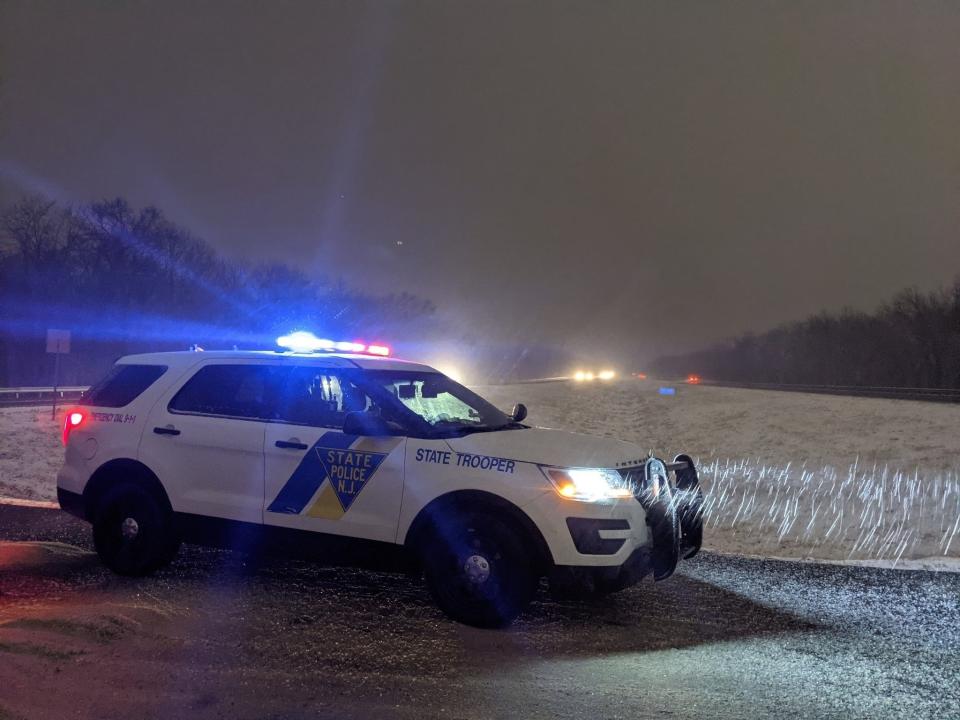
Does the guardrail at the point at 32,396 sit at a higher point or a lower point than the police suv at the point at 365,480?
higher

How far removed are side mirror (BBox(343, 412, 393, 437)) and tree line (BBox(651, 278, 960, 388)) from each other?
44.3m

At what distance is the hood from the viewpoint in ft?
17.6

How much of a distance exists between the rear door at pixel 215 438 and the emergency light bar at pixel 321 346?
65cm

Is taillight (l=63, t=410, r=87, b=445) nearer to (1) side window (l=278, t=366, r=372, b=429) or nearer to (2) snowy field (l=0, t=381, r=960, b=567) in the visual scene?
(1) side window (l=278, t=366, r=372, b=429)

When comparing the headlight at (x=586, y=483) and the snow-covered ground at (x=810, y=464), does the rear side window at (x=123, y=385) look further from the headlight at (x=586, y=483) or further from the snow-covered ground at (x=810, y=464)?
the snow-covered ground at (x=810, y=464)

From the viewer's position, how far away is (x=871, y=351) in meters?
60.3

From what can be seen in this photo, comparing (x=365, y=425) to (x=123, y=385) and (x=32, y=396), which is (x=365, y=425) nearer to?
(x=123, y=385)

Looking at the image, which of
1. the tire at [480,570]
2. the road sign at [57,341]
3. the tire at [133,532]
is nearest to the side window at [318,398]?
the tire at [480,570]

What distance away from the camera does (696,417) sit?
2816cm

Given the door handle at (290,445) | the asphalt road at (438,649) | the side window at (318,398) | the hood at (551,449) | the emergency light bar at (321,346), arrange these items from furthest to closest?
the emergency light bar at (321,346)
the side window at (318,398)
the door handle at (290,445)
the hood at (551,449)
the asphalt road at (438,649)

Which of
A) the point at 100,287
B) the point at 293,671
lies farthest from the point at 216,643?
the point at 100,287

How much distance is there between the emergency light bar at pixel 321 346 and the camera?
7211 mm

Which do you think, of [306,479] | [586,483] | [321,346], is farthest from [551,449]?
[321,346]

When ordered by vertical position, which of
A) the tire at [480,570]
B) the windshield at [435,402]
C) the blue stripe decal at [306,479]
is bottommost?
the tire at [480,570]
